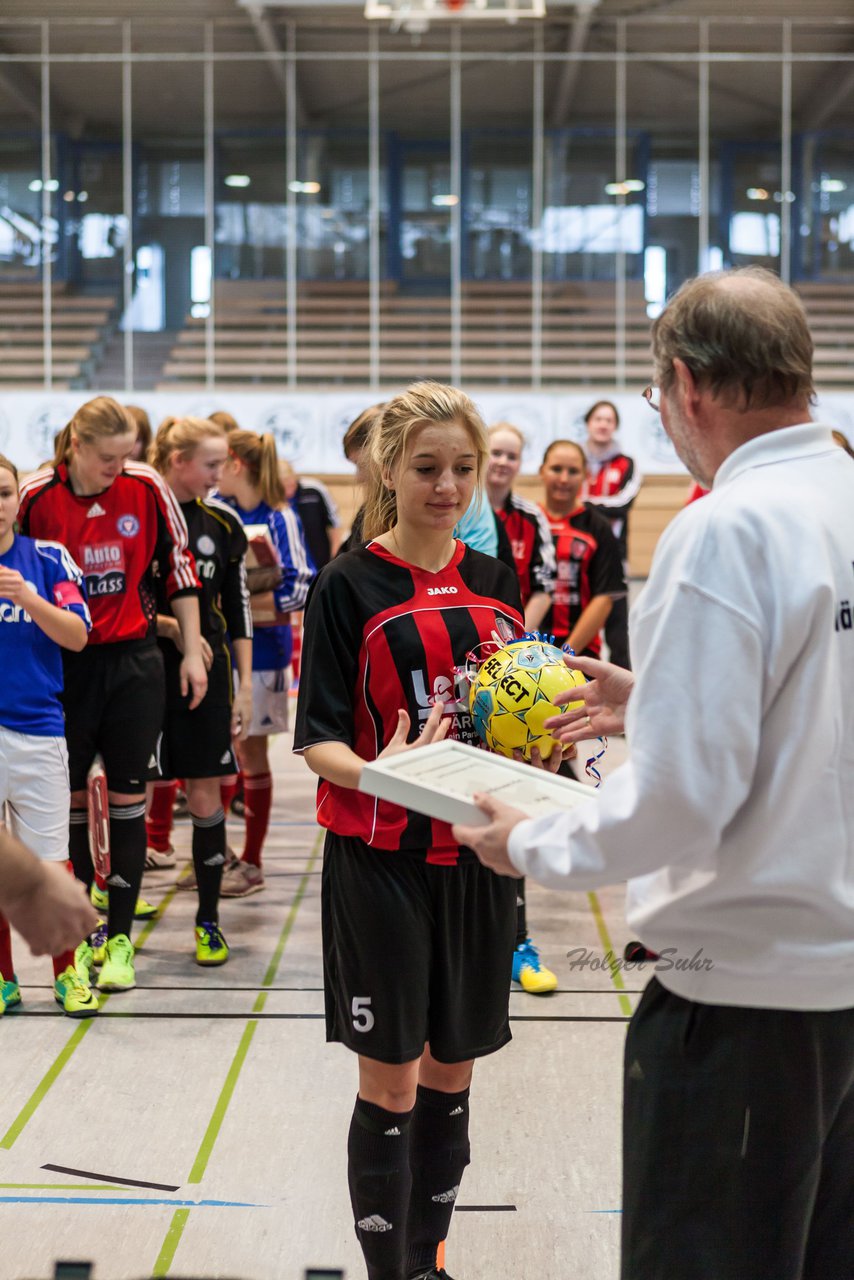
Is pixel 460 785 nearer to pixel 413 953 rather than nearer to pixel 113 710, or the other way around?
pixel 413 953

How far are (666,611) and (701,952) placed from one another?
0.42 meters

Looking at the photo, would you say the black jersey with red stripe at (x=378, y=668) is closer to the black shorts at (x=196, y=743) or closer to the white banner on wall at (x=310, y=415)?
the black shorts at (x=196, y=743)

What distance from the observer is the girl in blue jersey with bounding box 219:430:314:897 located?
5.05m

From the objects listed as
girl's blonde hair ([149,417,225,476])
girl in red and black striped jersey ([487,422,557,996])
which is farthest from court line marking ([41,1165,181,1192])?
girl's blonde hair ([149,417,225,476])

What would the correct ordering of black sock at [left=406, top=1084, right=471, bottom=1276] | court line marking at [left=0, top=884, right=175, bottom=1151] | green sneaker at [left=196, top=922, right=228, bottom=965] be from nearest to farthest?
1. black sock at [left=406, top=1084, right=471, bottom=1276]
2. court line marking at [left=0, top=884, right=175, bottom=1151]
3. green sneaker at [left=196, top=922, right=228, bottom=965]

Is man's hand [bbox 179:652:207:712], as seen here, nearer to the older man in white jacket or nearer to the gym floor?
the gym floor

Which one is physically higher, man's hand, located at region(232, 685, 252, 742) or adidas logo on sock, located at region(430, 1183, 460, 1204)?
man's hand, located at region(232, 685, 252, 742)

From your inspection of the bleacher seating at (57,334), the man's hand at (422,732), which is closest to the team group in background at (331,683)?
the man's hand at (422,732)

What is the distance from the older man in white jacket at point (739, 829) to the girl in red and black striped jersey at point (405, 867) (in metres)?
0.63

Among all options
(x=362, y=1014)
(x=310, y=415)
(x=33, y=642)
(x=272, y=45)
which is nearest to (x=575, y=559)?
(x=33, y=642)

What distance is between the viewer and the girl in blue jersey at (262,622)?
16.6 ft

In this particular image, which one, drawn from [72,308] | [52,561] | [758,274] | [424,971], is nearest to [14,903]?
[424,971]

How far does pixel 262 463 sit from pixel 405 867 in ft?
10.5

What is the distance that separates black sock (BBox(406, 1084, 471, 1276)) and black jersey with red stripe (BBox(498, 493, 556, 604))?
96.2 inches
